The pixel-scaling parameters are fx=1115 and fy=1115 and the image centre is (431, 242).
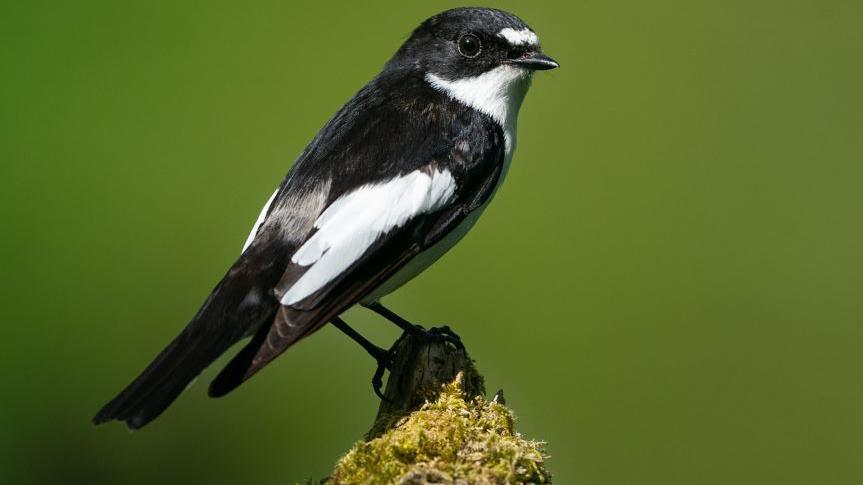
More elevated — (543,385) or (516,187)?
(516,187)

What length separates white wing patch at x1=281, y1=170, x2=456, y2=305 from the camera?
3.64 metres

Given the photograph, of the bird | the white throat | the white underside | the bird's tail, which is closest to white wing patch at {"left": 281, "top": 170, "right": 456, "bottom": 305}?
the bird

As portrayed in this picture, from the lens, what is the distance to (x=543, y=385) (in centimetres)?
615

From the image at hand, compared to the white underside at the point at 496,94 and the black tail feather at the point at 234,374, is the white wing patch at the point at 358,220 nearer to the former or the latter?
the black tail feather at the point at 234,374

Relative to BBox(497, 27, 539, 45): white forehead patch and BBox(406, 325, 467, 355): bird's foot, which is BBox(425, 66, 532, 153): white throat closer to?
BBox(497, 27, 539, 45): white forehead patch

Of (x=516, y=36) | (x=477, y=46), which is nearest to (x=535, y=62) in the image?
(x=516, y=36)

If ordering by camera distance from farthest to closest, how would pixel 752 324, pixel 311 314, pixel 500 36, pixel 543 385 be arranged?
1. pixel 752 324
2. pixel 543 385
3. pixel 500 36
4. pixel 311 314

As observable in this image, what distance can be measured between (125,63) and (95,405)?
98.0 inches

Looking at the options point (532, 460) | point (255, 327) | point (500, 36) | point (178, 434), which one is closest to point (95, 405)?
point (178, 434)

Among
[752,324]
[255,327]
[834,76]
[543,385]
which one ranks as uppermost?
[834,76]

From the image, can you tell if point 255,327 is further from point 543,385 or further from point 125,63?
point 125,63

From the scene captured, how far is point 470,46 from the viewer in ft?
14.7

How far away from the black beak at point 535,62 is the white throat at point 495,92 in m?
0.04

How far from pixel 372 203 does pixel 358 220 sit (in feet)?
0.28
